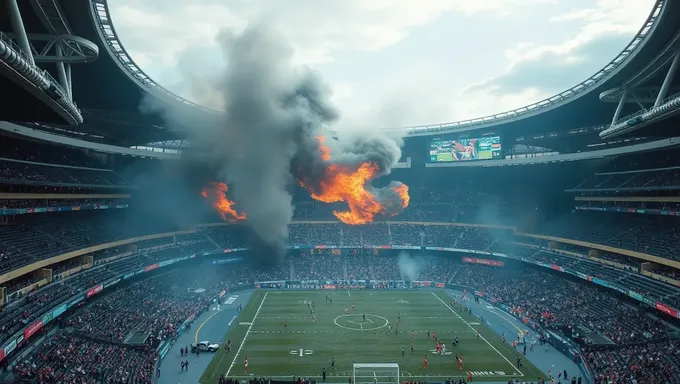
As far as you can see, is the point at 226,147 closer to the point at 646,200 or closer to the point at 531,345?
the point at 531,345

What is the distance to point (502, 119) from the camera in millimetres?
63594

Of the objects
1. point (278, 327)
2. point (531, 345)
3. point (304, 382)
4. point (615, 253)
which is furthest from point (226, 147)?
point (615, 253)

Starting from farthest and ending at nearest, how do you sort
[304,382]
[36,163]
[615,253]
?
[615,253] → [36,163] → [304,382]

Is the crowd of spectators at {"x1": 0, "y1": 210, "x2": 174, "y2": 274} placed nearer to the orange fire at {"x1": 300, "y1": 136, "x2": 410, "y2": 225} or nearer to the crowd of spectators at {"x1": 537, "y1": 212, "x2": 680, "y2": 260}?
the orange fire at {"x1": 300, "y1": 136, "x2": 410, "y2": 225}

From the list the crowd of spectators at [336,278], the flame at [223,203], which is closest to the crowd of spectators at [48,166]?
the crowd of spectators at [336,278]

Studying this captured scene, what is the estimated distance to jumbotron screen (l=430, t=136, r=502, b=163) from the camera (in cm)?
6625

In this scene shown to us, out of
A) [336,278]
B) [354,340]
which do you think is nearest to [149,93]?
[354,340]

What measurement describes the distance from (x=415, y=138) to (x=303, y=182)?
30.1 meters

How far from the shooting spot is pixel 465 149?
2702 inches

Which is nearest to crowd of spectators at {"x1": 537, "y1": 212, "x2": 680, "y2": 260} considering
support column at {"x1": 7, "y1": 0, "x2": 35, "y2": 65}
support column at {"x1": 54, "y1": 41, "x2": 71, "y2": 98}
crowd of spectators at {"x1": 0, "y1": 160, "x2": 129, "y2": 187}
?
support column at {"x1": 54, "y1": 41, "x2": 71, "y2": 98}

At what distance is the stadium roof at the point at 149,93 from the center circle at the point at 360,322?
27355 mm

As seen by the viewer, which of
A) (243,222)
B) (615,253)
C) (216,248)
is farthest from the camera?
(243,222)

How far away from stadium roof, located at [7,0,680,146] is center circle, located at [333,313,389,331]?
27355 millimetres

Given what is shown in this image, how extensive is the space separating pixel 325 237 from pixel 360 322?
88.4 ft
